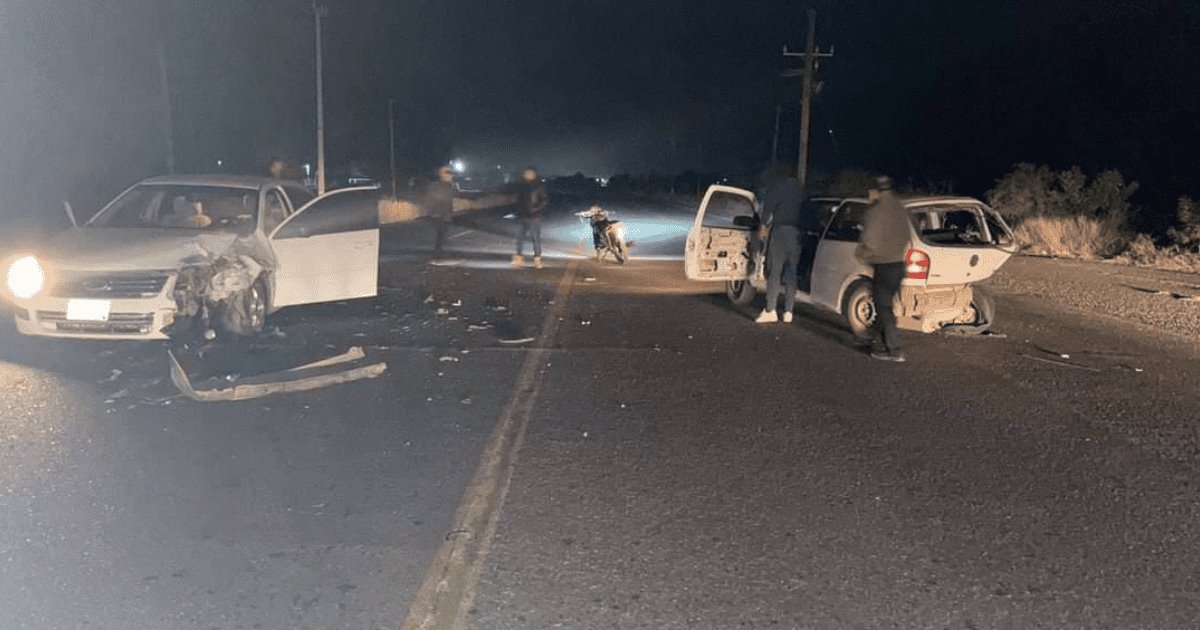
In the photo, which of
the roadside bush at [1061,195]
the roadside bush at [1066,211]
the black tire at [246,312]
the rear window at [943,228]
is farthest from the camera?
the roadside bush at [1061,195]

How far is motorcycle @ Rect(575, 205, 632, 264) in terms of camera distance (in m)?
20.7

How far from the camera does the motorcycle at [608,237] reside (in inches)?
815

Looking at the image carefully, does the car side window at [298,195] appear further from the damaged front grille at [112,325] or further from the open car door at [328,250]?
the damaged front grille at [112,325]

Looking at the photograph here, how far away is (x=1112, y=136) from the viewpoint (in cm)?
4419

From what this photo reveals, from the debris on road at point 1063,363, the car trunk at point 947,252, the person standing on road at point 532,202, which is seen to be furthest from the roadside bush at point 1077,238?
the debris on road at point 1063,363

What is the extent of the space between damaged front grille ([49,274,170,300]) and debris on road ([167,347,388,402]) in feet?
3.46

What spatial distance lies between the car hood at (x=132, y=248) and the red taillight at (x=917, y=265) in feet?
22.7

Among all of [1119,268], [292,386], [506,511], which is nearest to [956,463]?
[506,511]

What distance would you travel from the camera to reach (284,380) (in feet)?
27.4

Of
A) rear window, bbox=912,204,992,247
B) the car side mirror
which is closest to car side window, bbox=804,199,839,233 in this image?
the car side mirror

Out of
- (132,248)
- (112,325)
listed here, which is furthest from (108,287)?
(132,248)

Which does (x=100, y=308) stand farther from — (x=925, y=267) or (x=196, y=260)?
(x=925, y=267)

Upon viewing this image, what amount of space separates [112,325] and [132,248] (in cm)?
93

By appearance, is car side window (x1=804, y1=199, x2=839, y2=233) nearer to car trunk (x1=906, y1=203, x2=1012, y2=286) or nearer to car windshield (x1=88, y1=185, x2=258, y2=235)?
car trunk (x1=906, y1=203, x2=1012, y2=286)
